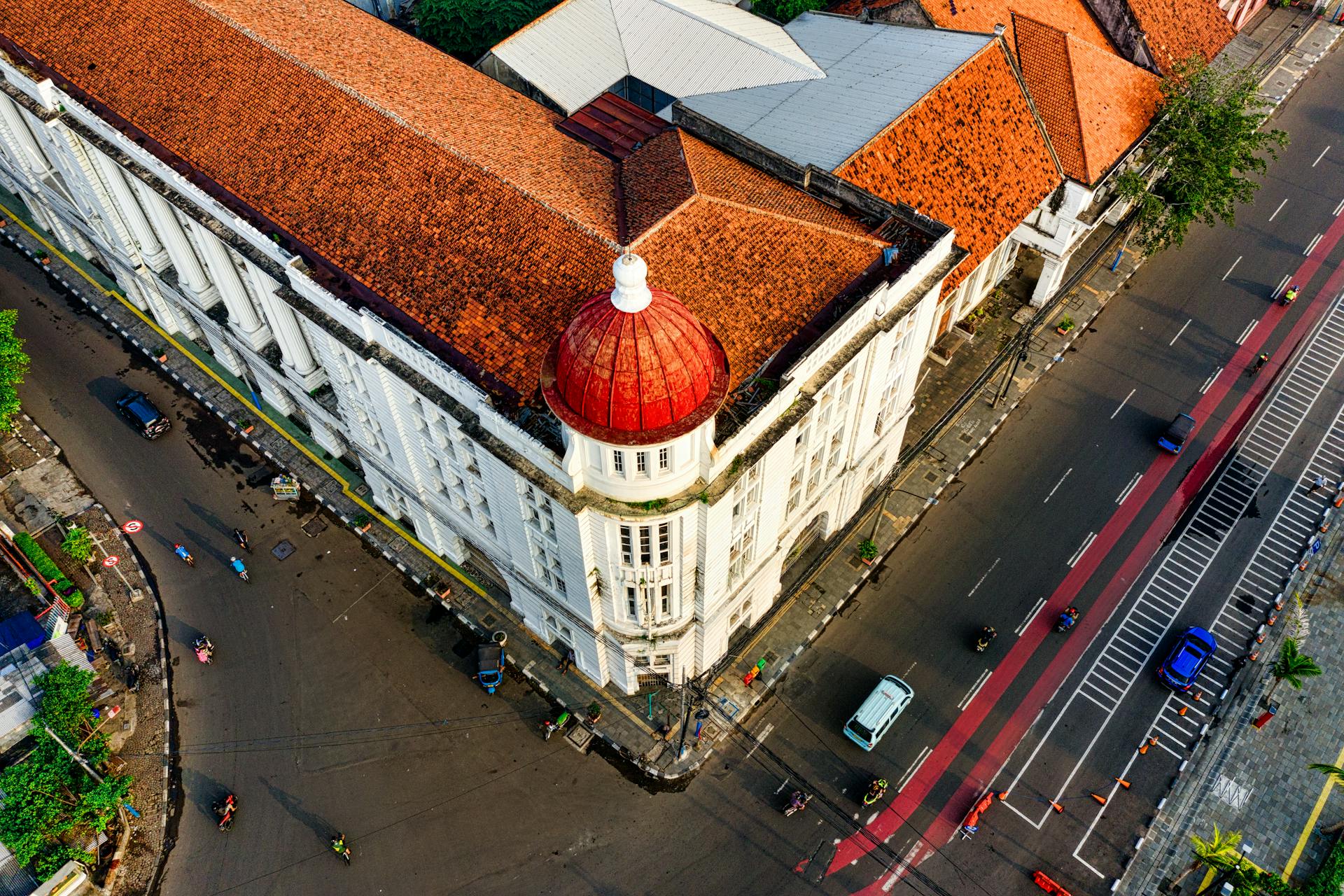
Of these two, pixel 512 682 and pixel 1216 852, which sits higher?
pixel 512 682

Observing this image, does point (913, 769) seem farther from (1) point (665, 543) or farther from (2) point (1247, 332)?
(2) point (1247, 332)

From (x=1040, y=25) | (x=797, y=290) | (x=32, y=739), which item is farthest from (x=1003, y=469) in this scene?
(x=32, y=739)

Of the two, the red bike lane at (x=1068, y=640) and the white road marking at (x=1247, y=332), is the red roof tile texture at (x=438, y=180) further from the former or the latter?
the white road marking at (x=1247, y=332)

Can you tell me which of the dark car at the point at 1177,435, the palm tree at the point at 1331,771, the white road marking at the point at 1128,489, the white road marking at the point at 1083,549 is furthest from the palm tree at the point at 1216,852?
the dark car at the point at 1177,435

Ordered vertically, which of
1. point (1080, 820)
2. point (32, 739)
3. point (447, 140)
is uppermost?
point (447, 140)

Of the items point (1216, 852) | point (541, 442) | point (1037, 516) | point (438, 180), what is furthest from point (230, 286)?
point (1216, 852)

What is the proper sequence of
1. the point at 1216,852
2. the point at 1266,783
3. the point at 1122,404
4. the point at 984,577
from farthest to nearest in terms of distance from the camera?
the point at 1122,404 → the point at 984,577 → the point at 1266,783 → the point at 1216,852

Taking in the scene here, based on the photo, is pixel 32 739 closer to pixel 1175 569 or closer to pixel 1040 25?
pixel 1175 569
